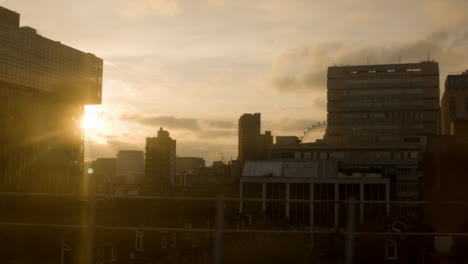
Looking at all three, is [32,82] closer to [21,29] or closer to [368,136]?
[21,29]

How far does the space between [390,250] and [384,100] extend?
11211cm

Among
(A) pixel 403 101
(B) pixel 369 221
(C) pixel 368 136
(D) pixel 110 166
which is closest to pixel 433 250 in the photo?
(B) pixel 369 221

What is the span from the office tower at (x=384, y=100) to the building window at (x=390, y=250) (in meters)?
105

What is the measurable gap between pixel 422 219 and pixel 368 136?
7509cm

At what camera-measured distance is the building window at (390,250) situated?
9373 millimetres

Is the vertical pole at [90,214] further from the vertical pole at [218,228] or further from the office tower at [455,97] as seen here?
the office tower at [455,97]

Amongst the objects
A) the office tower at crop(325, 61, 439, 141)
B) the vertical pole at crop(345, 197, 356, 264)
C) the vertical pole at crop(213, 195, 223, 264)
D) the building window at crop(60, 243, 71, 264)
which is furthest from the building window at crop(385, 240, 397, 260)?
the office tower at crop(325, 61, 439, 141)

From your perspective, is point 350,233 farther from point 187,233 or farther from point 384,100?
point 384,100

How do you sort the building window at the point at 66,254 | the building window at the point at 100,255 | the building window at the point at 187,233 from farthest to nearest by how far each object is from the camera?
the building window at the point at 100,255 < the building window at the point at 66,254 < the building window at the point at 187,233

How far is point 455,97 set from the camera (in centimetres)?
18562

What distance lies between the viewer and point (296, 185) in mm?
74750

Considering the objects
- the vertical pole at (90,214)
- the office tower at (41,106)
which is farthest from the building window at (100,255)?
the office tower at (41,106)

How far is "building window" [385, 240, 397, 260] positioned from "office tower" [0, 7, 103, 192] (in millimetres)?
111118

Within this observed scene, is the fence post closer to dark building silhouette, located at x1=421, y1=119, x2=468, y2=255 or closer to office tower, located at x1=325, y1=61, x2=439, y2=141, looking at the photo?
dark building silhouette, located at x1=421, y1=119, x2=468, y2=255
